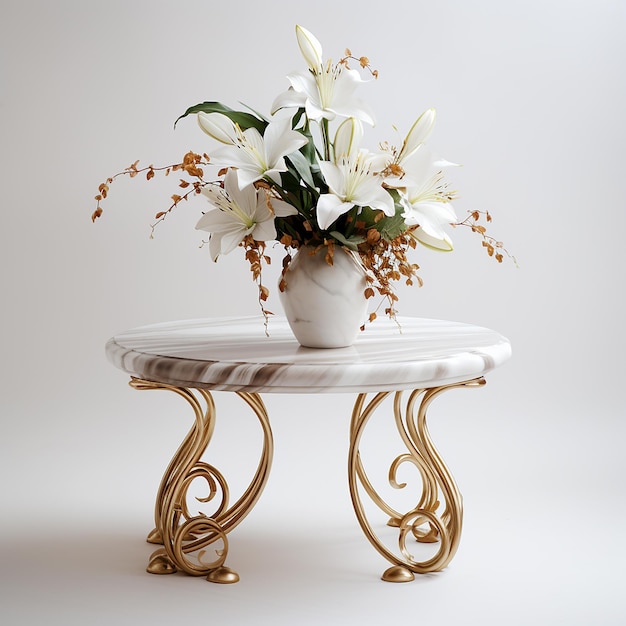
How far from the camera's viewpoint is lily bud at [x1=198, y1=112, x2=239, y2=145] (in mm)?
2637

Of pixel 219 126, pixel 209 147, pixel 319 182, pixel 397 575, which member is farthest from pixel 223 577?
pixel 209 147

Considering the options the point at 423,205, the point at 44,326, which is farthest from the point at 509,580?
the point at 44,326

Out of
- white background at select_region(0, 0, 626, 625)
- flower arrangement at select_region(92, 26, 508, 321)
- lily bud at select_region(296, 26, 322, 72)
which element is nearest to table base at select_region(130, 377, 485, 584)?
flower arrangement at select_region(92, 26, 508, 321)

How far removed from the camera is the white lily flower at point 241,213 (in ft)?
8.62

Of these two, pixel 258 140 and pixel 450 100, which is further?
pixel 450 100

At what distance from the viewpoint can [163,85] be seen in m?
4.84

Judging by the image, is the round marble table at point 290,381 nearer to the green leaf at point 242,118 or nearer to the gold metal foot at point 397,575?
the gold metal foot at point 397,575

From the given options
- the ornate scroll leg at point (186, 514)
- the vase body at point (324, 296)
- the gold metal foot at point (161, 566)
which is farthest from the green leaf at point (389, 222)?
the gold metal foot at point (161, 566)

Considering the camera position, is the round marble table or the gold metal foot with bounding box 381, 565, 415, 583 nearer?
the round marble table

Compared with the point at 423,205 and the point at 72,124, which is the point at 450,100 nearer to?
the point at 72,124

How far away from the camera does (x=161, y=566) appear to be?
9.71 feet

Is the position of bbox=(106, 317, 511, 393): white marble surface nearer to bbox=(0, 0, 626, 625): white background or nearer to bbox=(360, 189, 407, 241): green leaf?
bbox=(360, 189, 407, 241): green leaf

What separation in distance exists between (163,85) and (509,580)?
9.61 feet

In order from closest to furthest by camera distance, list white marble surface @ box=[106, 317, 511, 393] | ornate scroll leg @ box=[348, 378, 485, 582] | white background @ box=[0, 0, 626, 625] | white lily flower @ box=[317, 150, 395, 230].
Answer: white marble surface @ box=[106, 317, 511, 393] → white lily flower @ box=[317, 150, 395, 230] → ornate scroll leg @ box=[348, 378, 485, 582] → white background @ box=[0, 0, 626, 625]
